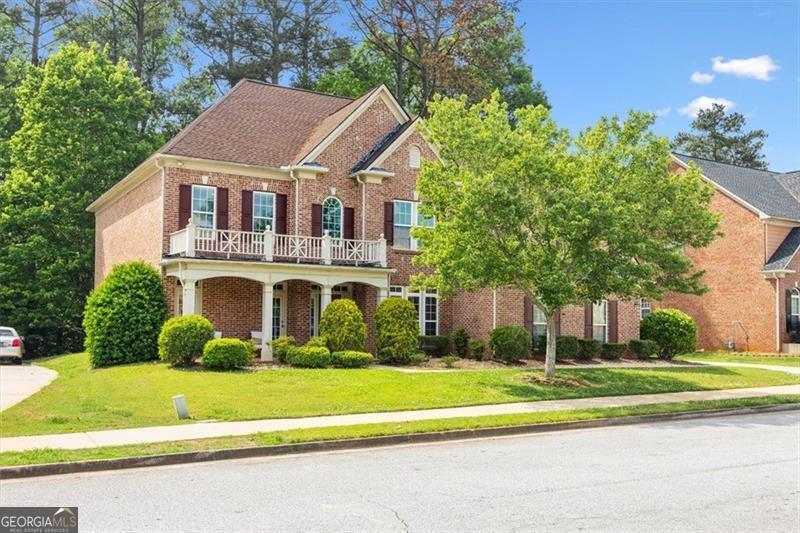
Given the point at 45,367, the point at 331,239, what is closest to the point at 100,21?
the point at 45,367

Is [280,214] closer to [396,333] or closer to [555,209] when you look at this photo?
[396,333]

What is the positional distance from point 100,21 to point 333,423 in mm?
43199

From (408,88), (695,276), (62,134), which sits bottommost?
(695,276)

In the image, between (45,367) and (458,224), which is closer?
(458,224)

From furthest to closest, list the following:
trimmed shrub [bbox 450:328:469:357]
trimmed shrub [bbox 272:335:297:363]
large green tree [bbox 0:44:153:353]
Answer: large green tree [bbox 0:44:153:353] < trimmed shrub [bbox 450:328:469:357] < trimmed shrub [bbox 272:335:297:363]

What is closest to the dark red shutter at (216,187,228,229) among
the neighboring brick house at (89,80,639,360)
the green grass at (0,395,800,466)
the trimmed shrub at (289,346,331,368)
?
the neighboring brick house at (89,80,639,360)

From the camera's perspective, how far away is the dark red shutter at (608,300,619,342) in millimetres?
31531

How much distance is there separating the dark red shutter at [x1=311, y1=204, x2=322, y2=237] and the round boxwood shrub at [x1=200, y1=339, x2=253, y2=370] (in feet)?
21.8

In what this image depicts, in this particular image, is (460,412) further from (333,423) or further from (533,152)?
(533,152)

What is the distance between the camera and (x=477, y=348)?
27.1 metres

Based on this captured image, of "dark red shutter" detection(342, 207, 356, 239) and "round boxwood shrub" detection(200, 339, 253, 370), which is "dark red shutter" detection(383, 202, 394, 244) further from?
"round boxwood shrub" detection(200, 339, 253, 370)

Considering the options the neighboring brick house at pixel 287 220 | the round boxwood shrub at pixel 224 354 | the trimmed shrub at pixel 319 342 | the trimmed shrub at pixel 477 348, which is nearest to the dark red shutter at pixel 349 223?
the neighboring brick house at pixel 287 220

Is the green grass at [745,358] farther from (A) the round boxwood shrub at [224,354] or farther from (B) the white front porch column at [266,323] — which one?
(A) the round boxwood shrub at [224,354]

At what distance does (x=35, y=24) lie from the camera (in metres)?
46.5
